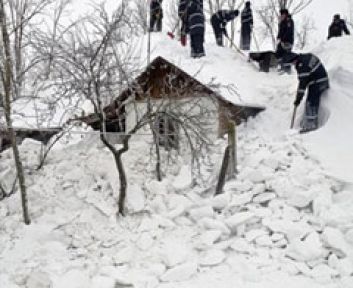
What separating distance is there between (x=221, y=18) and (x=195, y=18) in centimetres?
219

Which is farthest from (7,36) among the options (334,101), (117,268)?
(334,101)

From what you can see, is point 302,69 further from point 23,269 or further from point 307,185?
point 23,269

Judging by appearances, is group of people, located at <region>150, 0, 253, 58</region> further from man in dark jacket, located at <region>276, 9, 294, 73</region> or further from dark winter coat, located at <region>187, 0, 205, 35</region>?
man in dark jacket, located at <region>276, 9, 294, 73</region>

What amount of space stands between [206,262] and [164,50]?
22.4ft

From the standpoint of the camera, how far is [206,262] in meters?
8.00

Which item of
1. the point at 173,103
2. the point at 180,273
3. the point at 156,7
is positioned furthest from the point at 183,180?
the point at 156,7

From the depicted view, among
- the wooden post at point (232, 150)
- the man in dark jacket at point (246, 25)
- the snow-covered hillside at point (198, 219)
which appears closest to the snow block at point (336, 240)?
the snow-covered hillside at point (198, 219)

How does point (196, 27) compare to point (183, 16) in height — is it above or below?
below

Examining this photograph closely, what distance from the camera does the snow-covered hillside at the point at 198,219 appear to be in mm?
7797

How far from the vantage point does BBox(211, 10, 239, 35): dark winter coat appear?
14.7 metres

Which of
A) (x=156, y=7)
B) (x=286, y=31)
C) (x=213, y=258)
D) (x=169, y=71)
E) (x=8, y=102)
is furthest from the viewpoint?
(x=156, y=7)

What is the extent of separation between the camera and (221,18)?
14.8 metres

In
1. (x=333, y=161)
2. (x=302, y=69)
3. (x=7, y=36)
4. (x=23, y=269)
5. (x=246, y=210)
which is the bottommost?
(x=23, y=269)

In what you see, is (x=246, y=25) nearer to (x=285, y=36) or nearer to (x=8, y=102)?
(x=285, y=36)
